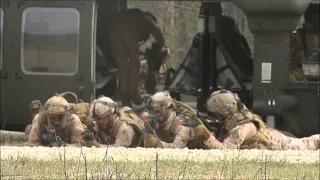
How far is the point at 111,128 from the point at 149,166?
7.94ft

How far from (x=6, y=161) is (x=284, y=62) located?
15.0ft

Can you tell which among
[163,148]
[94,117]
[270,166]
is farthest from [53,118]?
[270,166]

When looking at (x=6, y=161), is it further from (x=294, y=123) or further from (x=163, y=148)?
(x=294, y=123)

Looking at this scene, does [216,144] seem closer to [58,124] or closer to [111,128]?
[111,128]

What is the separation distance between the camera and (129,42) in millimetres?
12062

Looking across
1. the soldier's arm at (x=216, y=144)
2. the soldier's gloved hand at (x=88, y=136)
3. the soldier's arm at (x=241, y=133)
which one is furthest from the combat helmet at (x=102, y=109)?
the soldier's arm at (x=241, y=133)

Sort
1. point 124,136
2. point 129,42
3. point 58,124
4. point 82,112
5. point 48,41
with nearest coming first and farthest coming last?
point 124,136, point 58,124, point 82,112, point 48,41, point 129,42

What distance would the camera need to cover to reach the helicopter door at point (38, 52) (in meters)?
11.3

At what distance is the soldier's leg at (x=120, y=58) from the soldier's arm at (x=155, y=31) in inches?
18.1

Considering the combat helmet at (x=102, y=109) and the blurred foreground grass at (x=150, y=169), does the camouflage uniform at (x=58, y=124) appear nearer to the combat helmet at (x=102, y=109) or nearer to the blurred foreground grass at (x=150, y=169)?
the combat helmet at (x=102, y=109)

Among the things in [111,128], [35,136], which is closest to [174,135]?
[111,128]

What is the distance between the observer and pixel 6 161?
7.41 m

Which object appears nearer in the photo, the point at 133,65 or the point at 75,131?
the point at 75,131

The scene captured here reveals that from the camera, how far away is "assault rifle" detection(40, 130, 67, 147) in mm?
9084
